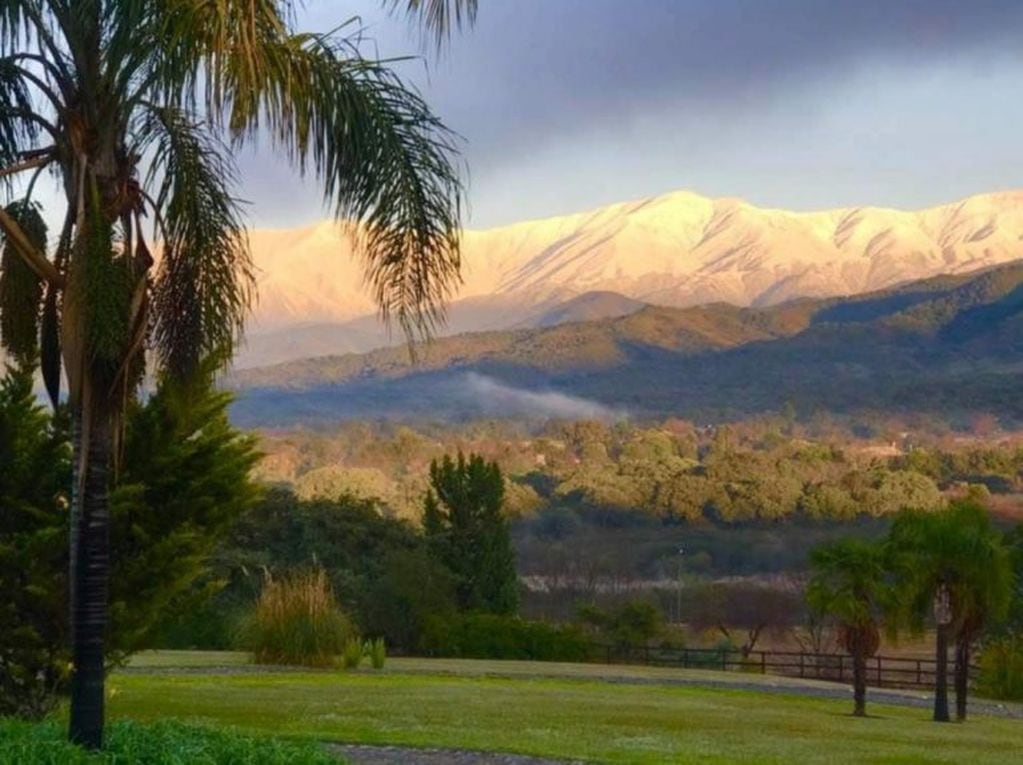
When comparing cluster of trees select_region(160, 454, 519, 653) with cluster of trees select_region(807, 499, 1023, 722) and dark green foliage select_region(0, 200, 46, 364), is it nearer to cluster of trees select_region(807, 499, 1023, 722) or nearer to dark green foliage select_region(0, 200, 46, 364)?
cluster of trees select_region(807, 499, 1023, 722)

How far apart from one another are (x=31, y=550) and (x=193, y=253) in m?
5.77

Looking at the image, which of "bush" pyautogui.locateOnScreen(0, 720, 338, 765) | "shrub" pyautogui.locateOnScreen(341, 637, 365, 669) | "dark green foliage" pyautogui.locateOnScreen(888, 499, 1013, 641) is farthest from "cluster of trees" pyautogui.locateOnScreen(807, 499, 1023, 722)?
"bush" pyautogui.locateOnScreen(0, 720, 338, 765)

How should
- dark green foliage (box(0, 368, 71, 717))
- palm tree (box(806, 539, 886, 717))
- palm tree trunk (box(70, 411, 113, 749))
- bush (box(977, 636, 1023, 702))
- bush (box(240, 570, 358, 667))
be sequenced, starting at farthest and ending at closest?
1. bush (box(977, 636, 1023, 702))
2. bush (box(240, 570, 358, 667))
3. palm tree (box(806, 539, 886, 717))
4. dark green foliage (box(0, 368, 71, 717))
5. palm tree trunk (box(70, 411, 113, 749))

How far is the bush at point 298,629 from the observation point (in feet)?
101

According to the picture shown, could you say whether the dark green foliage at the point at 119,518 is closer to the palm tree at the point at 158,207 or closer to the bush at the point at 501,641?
the palm tree at the point at 158,207

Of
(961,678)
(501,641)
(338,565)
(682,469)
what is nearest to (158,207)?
(961,678)

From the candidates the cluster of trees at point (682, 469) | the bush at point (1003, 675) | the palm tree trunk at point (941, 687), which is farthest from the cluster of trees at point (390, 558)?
the palm tree trunk at point (941, 687)

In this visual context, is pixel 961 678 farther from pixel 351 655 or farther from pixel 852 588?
pixel 351 655

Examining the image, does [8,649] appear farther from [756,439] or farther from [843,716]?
[756,439]

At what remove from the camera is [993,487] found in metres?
126

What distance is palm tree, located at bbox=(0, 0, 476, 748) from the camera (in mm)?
9859

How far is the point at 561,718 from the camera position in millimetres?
20984

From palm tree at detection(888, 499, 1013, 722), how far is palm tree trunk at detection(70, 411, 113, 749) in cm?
1592

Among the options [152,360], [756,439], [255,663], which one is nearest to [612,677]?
[255,663]
